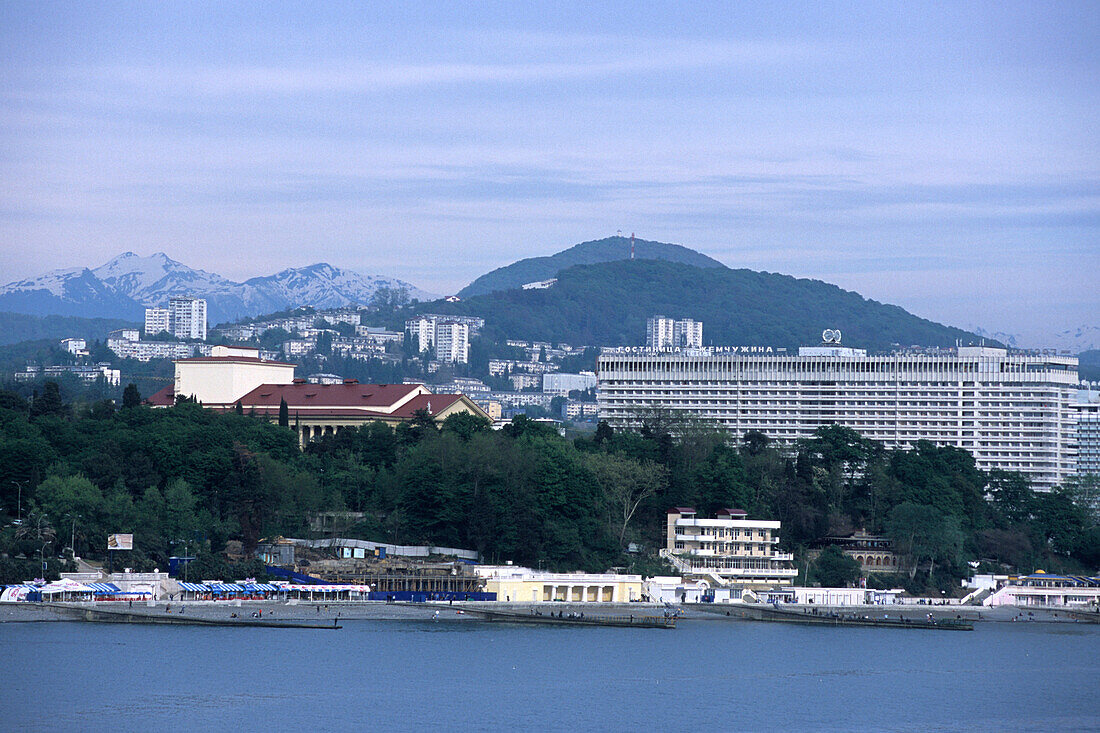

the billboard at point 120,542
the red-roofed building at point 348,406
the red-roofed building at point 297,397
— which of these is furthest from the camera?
the red-roofed building at point 297,397

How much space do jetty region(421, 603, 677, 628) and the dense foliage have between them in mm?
8653

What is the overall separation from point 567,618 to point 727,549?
19.4m

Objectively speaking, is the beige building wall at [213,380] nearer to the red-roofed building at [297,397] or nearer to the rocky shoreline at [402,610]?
the red-roofed building at [297,397]

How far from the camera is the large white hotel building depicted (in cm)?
13438

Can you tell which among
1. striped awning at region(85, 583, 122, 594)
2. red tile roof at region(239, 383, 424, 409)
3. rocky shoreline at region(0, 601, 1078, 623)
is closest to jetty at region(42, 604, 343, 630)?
rocky shoreline at region(0, 601, 1078, 623)

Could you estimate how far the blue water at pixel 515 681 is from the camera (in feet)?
188

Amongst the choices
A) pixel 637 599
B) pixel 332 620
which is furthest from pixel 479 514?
pixel 332 620

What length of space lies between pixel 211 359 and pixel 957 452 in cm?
5175

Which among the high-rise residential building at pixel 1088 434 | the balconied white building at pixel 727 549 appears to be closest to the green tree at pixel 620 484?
the balconied white building at pixel 727 549

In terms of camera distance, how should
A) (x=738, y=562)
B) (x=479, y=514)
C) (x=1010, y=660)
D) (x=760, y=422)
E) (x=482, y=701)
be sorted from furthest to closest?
(x=760, y=422) < (x=738, y=562) < (x=479, y=514) < (x=1010, y=660) < (x=482, y=701)

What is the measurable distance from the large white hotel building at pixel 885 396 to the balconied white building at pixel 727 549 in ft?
86.6

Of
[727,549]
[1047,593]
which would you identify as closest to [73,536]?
[727,549]

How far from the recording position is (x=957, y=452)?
12000cm

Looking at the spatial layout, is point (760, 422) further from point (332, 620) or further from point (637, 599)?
point (332, 620)
